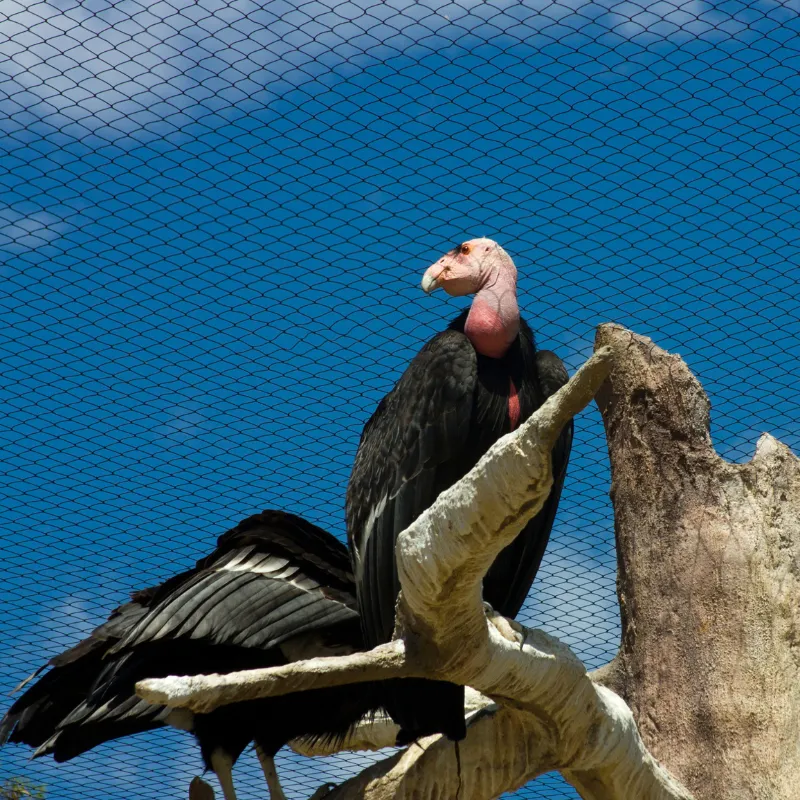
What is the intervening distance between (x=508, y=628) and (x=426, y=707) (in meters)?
0.61

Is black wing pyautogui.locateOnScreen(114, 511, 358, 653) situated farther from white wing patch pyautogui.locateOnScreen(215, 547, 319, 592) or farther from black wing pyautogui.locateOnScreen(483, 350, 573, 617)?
black wing pyautogui.locateOnScreen(483, 350, 573, 617)

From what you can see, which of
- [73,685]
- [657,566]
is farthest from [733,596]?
[73,685]

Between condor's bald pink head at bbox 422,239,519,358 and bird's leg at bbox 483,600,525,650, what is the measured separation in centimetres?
112

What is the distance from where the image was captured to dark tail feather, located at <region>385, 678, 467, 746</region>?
385 centimetres

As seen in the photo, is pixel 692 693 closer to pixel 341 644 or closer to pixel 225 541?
pixel 341 644

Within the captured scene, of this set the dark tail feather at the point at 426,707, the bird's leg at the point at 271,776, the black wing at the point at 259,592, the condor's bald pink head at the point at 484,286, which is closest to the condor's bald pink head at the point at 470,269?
the condor's bald pink head at the point at 484,286

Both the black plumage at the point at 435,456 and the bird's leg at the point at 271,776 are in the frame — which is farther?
the bird's leg at the point at 271,776

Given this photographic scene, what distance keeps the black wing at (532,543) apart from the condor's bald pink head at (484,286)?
16 cm

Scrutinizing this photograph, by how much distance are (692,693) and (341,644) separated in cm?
143

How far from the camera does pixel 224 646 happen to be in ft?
14.6

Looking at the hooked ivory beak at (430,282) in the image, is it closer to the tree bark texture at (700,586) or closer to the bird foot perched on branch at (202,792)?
the tree bark texture at (700,586)

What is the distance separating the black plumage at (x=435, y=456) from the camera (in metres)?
4.18

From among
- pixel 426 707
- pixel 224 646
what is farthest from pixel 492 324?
pixel 224 646

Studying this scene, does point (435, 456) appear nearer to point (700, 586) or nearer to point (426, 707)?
point (426, 707)
